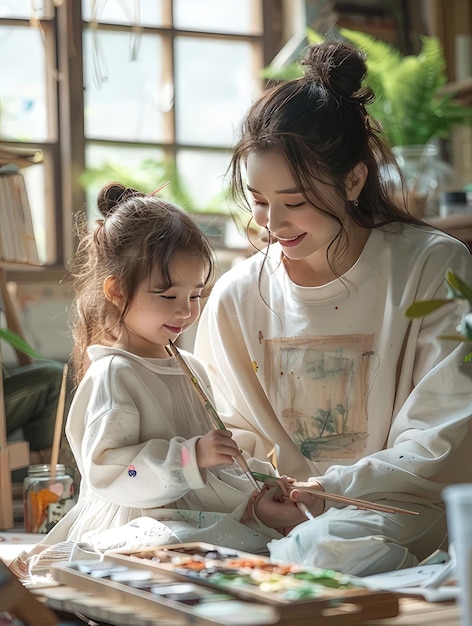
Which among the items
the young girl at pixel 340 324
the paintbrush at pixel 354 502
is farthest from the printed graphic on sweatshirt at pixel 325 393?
the paintbrush at pixel 354 502

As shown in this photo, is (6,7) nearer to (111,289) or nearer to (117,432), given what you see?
(111,289)

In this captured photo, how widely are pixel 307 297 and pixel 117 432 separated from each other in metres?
0.51

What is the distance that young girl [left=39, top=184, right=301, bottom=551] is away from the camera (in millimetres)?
1794

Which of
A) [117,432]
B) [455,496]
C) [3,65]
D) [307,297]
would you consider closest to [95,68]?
[3,65]

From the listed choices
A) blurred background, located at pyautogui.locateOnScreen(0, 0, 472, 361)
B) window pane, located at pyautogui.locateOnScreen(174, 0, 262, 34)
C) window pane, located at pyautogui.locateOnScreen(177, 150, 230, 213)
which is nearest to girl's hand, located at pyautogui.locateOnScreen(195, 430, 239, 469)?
blurred background, located at pyautogui.locateOnScreen(0, 0, 472, 361)

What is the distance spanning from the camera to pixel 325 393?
205 centimetres

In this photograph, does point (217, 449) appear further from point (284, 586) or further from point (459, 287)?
point (459, 287)

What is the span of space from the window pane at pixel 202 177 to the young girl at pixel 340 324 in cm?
199

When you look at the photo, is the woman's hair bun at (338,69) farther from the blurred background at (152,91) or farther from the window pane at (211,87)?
the window pane at (211,87)

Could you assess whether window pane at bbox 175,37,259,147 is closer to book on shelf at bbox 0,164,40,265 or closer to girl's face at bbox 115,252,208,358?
book on shelf at bbox 0,164,40,265

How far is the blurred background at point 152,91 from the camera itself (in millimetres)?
3951

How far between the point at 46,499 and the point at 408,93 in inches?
86.1

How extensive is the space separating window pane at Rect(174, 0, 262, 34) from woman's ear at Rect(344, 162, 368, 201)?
8.09 ft

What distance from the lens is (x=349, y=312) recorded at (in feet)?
6.75
